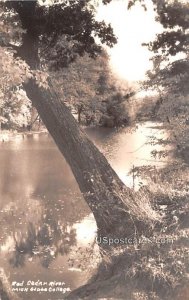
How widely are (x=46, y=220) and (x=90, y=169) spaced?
6577 millimetres

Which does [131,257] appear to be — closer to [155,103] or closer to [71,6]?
[71,6]

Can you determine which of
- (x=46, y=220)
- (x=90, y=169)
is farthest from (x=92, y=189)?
(x=46, y=220)

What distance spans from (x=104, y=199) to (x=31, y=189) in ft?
40.1

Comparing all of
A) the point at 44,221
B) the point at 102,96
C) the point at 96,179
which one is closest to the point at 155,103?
the point at 44,221

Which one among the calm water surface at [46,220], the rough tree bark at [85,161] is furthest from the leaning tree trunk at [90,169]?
the calm water surface at [46,220]

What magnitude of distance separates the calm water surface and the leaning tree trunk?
1.07 metres

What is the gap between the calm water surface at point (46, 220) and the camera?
1161 centimetres

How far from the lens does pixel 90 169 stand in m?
10.3

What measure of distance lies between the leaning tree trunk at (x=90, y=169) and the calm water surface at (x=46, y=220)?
1.07m

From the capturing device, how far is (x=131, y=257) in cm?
905
